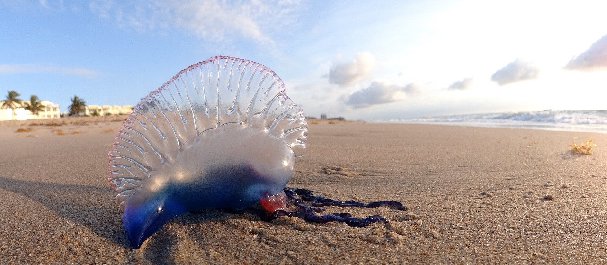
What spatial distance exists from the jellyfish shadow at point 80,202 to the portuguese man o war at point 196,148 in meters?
0.22

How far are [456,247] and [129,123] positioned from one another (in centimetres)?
187

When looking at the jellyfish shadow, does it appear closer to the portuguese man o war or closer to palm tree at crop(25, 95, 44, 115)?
the portuguese man o war

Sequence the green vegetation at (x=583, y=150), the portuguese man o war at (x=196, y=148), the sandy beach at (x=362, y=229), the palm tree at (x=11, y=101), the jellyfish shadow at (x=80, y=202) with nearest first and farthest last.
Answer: the sandy beach at (x=362, y=229), the portuguese man o war at (x=196, y=148), the jellyfish shadow at (x=80, y=202), the green vegetation at (x=583, y=150), the palm tree at (x=11, y=101)

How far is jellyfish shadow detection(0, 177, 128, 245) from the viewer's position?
8.35 ft

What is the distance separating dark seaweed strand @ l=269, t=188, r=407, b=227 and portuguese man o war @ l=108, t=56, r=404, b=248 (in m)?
0.01

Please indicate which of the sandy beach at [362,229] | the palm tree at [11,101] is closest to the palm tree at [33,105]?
the palm tree at [11,101]

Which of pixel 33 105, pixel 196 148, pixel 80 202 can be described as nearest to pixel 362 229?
pixel 196 148

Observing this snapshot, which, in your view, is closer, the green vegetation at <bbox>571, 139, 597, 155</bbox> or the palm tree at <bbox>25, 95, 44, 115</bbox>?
the green vegetation at <bbox>571, 139, 597, 155</bbox>

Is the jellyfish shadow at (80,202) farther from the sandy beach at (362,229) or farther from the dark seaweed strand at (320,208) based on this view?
the dark seaweed strand at (320,208)

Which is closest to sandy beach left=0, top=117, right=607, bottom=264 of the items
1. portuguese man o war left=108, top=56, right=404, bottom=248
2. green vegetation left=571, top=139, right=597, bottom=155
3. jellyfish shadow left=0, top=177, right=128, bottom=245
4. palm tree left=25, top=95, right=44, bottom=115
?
jellyfish shadow left=0, top=177, right=128, bottom=245

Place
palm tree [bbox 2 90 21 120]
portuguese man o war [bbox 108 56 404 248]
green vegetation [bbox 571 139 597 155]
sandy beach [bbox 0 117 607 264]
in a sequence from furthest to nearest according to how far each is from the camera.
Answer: palm tree [bbox 2 90 21 120]
green vegetation [bbox 571 139 597 155]
portuguese man o war [bbox 108 56 404 248]
sandy beach [bbox 0 117 607 264]

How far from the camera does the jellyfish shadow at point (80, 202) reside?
2545 millimetres

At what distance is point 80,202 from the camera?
3.15 metres

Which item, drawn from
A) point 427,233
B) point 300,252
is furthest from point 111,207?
point 427,233
